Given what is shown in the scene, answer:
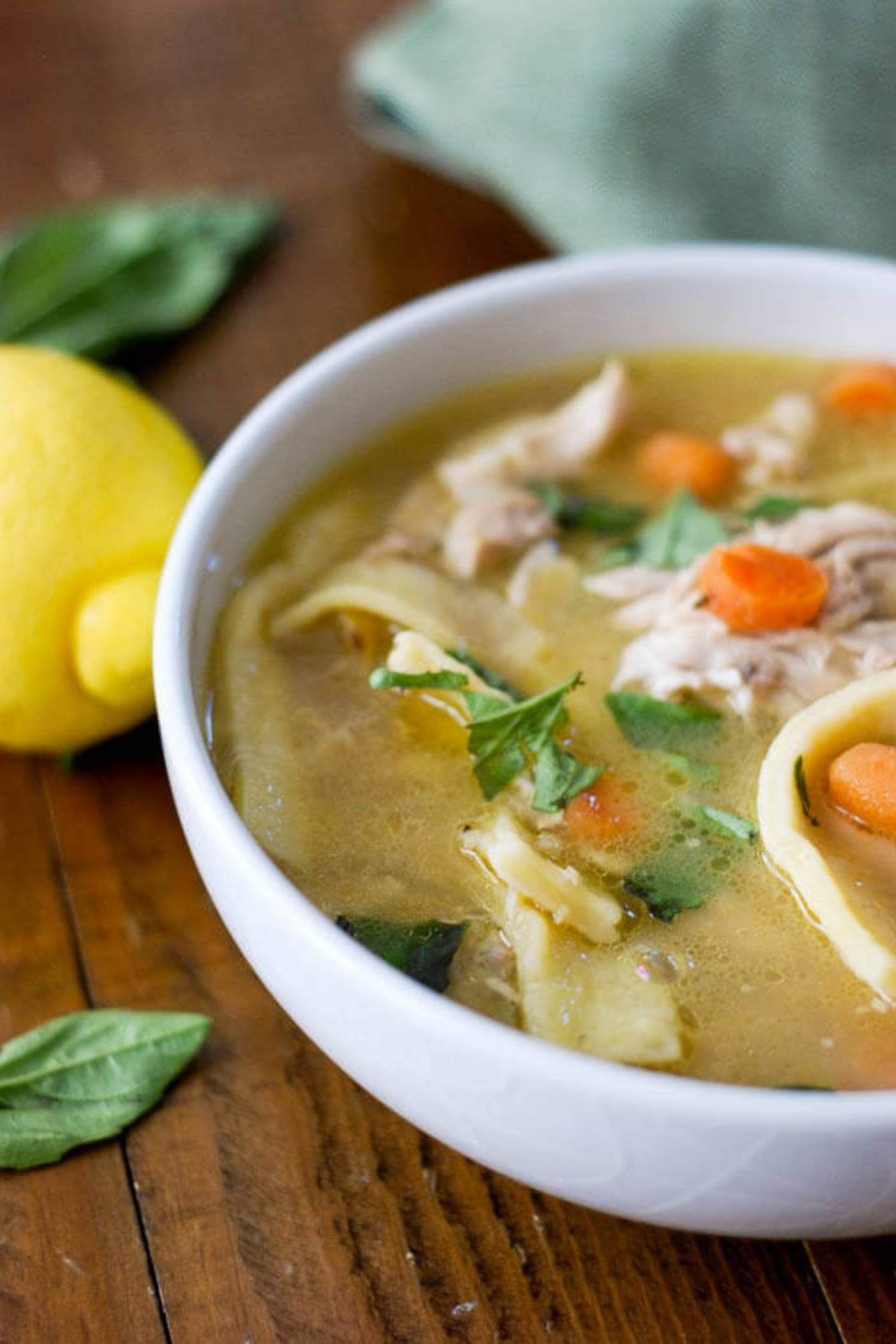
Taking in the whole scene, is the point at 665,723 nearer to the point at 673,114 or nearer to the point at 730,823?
the point at 730,823

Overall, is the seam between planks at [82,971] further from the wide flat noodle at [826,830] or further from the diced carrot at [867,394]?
the diced carrot at [867,394]

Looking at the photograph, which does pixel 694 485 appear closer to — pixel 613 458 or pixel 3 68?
pixel 613 458

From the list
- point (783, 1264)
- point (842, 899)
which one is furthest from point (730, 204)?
point (783, 1264)

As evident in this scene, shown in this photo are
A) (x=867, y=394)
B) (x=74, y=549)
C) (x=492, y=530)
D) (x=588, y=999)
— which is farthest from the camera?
(x=867, y=394)

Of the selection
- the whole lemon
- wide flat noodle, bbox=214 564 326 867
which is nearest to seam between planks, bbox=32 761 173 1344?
the whole lemon

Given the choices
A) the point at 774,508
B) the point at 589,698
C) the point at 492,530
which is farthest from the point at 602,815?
the point at 774,508

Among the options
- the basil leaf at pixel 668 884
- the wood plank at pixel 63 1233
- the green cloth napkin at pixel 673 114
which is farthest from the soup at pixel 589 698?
the green cloth napkin at pixel 673 114
